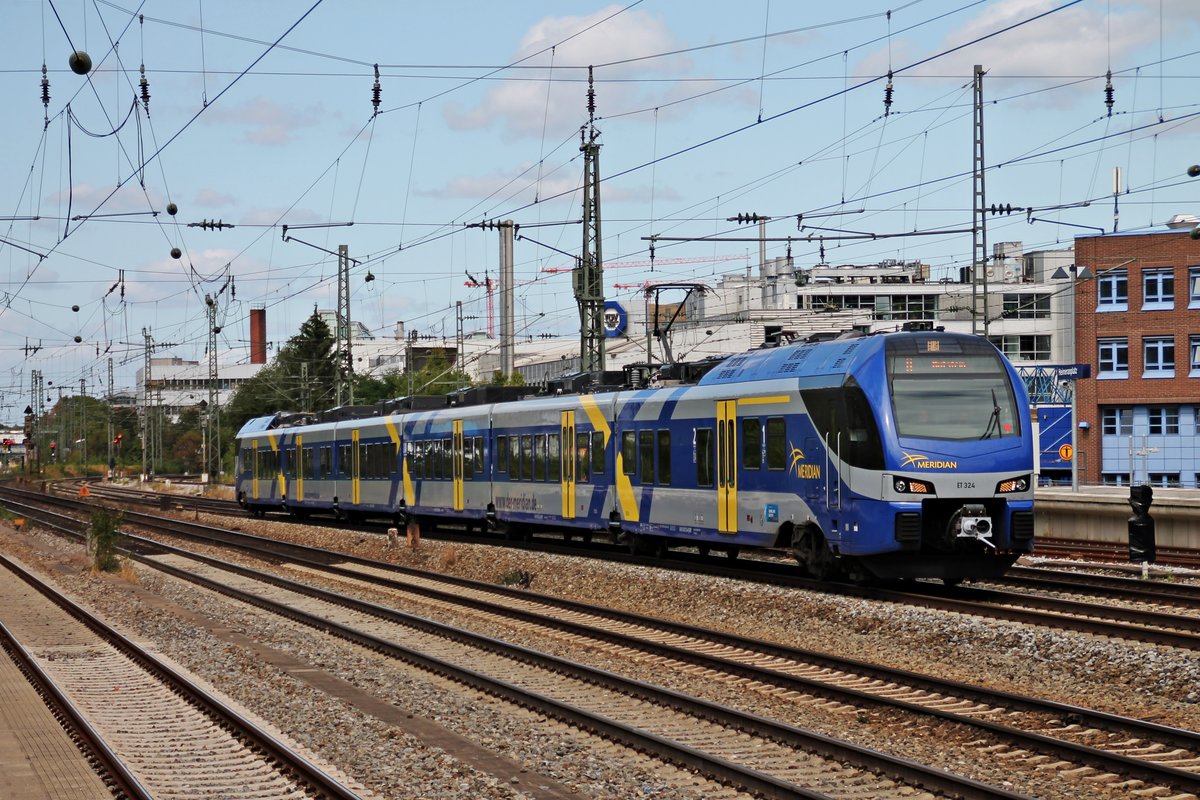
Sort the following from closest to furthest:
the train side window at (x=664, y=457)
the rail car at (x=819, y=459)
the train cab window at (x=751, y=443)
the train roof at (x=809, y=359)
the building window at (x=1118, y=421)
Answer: the rail car at (x=819, y=459), the train roof at (x=809, y=359), the train cab window at (x=751, y=443), the train side window at (x=664, y=457), the building window at (x=1118, y=421)

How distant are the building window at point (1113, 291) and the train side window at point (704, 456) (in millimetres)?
42958

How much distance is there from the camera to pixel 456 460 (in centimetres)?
3300

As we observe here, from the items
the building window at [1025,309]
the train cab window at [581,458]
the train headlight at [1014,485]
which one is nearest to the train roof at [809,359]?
the train headlight at [1014,485]

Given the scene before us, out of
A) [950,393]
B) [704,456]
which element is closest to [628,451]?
[704,456]

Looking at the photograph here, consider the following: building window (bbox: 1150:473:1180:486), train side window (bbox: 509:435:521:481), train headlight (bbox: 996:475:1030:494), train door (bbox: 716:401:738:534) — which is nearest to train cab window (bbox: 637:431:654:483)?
train door (bbox: 716:401:738:534)

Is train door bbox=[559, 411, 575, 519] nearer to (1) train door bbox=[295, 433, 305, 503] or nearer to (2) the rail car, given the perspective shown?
(2) the rail car

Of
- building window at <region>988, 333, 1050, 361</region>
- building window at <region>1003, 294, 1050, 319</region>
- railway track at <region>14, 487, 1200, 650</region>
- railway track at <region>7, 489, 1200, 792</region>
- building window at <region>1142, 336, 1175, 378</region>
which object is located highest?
building window at <region>1003, 294, 1050, 319</region>

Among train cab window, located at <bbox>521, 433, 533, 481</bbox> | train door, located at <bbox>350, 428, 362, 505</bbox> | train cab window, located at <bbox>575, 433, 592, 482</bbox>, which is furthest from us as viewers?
train door, located at <bbox>350, 428, 362, 505</bbox>

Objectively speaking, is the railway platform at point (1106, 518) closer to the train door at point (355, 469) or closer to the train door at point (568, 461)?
the train door at point (568, 461)

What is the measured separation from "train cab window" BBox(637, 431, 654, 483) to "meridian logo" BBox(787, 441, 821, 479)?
4554 mm

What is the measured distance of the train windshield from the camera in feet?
59.1

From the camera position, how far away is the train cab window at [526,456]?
29.0 metres

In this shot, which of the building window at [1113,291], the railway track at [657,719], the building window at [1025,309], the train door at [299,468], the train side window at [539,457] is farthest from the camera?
the building window at [1025,309]

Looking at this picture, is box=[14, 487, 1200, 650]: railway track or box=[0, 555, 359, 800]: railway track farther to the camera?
box=[14, 487, 1200, 650]: railway track
